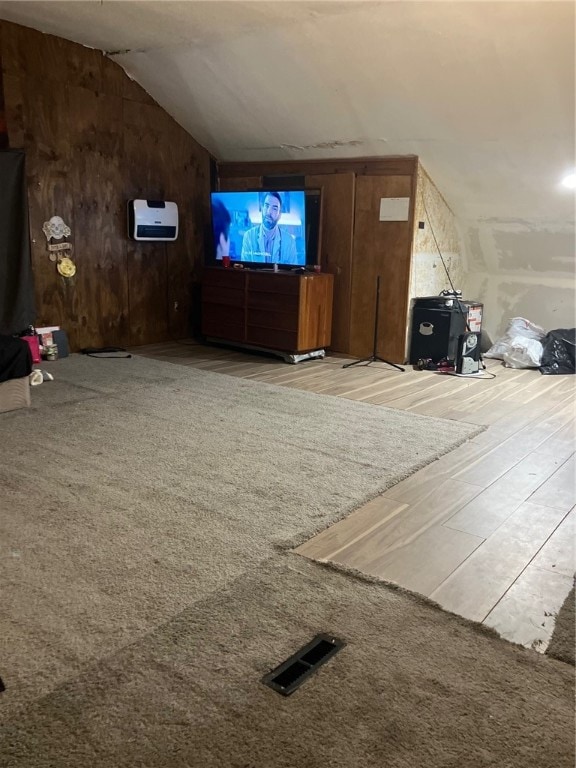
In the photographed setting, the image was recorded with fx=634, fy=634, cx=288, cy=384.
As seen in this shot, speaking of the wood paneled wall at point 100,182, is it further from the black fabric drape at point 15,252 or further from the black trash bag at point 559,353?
the black trash bag at point 559,353

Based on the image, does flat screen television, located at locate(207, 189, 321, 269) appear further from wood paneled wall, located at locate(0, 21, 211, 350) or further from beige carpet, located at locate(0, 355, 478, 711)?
beige carpet, located at locate(0, 355, 478, 711)

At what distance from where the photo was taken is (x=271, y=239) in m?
6.16

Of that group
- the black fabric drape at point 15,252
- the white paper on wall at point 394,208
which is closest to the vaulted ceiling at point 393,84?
the white paper on wall at point 394,208

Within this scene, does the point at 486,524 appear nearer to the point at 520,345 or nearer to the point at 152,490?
the point at 152,490

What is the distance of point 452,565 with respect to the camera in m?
2.34

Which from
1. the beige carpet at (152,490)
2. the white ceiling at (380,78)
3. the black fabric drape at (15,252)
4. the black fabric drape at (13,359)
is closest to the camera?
the beige carpet at (152,490)

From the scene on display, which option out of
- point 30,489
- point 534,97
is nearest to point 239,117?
point 534,97

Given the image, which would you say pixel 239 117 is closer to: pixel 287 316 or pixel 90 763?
pixel 287 316

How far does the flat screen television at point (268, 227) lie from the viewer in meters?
5.94

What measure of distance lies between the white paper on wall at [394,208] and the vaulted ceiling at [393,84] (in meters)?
0.40

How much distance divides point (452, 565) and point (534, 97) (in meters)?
3.60

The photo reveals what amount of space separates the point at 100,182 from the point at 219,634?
5.17 metres

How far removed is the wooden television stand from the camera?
5.81 m

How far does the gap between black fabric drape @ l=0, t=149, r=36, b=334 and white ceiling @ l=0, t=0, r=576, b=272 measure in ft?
4.04
